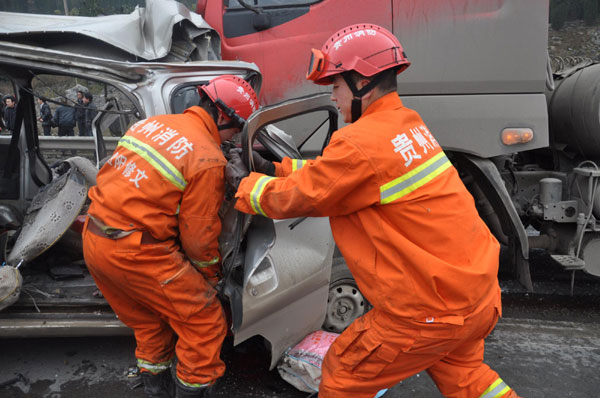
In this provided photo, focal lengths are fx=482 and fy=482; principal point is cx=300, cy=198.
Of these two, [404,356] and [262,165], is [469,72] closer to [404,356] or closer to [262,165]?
[262,165]

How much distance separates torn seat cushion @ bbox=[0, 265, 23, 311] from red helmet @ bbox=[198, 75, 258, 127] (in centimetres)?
158

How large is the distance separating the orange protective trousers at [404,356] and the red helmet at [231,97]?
1.23m

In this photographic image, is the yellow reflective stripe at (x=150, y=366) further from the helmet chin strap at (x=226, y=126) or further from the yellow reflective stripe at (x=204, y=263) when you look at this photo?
the helmet chin strap at (x=226, y=126)

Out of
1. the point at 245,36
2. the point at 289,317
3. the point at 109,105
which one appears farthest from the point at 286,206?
the point at 109,105

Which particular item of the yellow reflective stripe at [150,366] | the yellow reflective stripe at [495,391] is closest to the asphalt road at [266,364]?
the yellow reflective stripe at [150,366]

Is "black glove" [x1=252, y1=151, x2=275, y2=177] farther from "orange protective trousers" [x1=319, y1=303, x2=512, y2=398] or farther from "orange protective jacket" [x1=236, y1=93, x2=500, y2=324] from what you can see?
"orange protective trousers" [x1=319, y1=303, x2=512, y2=398]

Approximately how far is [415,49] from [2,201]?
3552 mm

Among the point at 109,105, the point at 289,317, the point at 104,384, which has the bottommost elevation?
the point at 104,384

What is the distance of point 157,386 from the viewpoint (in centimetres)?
Result: 271

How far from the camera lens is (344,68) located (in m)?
2.00

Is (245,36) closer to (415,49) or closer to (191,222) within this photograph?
(415,49)

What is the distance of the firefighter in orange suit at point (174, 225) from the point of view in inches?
90.2

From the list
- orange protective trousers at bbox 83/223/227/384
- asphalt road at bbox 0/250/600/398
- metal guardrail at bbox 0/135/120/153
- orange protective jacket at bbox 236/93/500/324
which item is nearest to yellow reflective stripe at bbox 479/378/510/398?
orange protective jacket at bbox 236/93/500/324

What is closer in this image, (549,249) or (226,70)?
(226,70)
